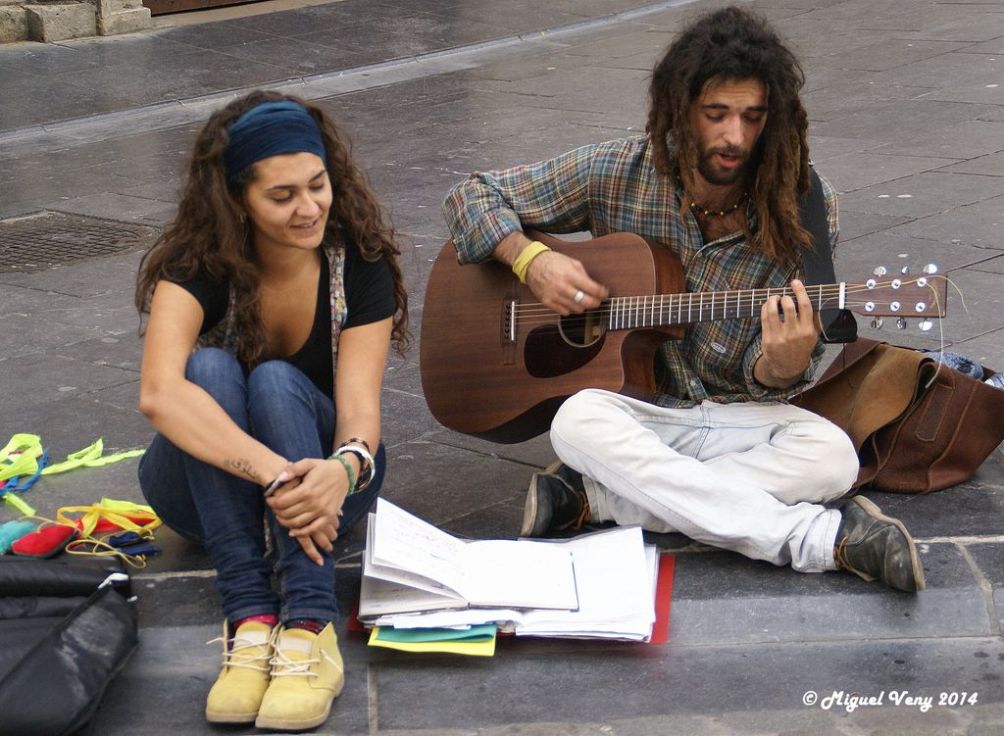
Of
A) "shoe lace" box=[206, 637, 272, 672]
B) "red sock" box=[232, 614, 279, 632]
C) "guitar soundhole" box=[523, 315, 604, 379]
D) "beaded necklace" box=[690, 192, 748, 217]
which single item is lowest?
"shoe lace" box=[206, 637, 272, 672]

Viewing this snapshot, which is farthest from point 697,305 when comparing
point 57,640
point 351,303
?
point 57,640

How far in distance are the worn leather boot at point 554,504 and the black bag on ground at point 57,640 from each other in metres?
0.92

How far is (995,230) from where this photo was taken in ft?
18.8

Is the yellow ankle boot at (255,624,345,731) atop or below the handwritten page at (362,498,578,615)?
below

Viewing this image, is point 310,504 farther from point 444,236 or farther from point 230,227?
point 444,236

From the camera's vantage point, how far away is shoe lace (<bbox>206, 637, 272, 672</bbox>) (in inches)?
111

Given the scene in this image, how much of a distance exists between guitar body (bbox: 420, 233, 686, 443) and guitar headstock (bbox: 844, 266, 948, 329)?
19.3 inches

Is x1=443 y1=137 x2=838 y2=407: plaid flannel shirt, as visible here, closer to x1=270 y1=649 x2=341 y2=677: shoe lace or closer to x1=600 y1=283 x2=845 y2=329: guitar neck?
x1=600 y1=283 x2=845 y2=329: guitar neck

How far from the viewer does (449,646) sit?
293 centimetres

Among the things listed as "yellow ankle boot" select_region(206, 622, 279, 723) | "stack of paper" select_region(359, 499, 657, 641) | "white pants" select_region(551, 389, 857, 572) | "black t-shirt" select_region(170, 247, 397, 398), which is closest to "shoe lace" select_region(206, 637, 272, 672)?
"yellow ankle boot" select_region(206, 622, 279, 723)

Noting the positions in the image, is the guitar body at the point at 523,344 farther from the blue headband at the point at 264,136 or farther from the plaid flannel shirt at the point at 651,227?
the blue headband at the point at 264,136

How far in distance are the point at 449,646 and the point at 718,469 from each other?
0.81 metres

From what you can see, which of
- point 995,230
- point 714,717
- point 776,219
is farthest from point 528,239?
point 995,230

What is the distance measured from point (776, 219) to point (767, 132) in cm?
20
